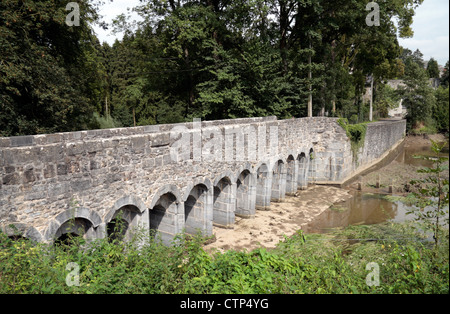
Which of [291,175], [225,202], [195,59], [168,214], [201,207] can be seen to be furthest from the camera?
[195,59]

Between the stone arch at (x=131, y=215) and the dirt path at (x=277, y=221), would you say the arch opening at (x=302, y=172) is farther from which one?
the stone arch at (x=131, y=215)

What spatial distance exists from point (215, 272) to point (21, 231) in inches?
156

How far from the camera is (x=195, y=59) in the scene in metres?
21.7

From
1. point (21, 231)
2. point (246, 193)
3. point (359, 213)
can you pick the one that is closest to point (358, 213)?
point (359, 213)

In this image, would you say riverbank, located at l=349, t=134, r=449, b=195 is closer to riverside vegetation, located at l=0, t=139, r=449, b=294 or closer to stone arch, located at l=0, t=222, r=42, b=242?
riverside vegetation, located at l=0, t=139, r=449, b=294

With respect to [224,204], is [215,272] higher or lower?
higher

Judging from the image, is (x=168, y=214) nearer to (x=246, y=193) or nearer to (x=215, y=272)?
(x=246, y=193)

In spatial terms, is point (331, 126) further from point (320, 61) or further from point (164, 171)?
point (164, 171)

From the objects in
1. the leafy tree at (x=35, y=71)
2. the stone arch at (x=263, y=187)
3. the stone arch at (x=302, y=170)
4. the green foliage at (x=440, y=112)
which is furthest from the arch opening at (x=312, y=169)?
the green foliage at (x=440, y=112)

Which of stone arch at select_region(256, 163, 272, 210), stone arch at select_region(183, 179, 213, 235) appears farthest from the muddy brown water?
stone arch at select_region(183, 179, 213, 235)

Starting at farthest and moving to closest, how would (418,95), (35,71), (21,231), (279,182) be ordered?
(418,95)
(279,182)
(35,71)
(21,231)

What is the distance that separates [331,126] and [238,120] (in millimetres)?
8041

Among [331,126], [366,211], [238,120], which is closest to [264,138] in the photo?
[238,120]
